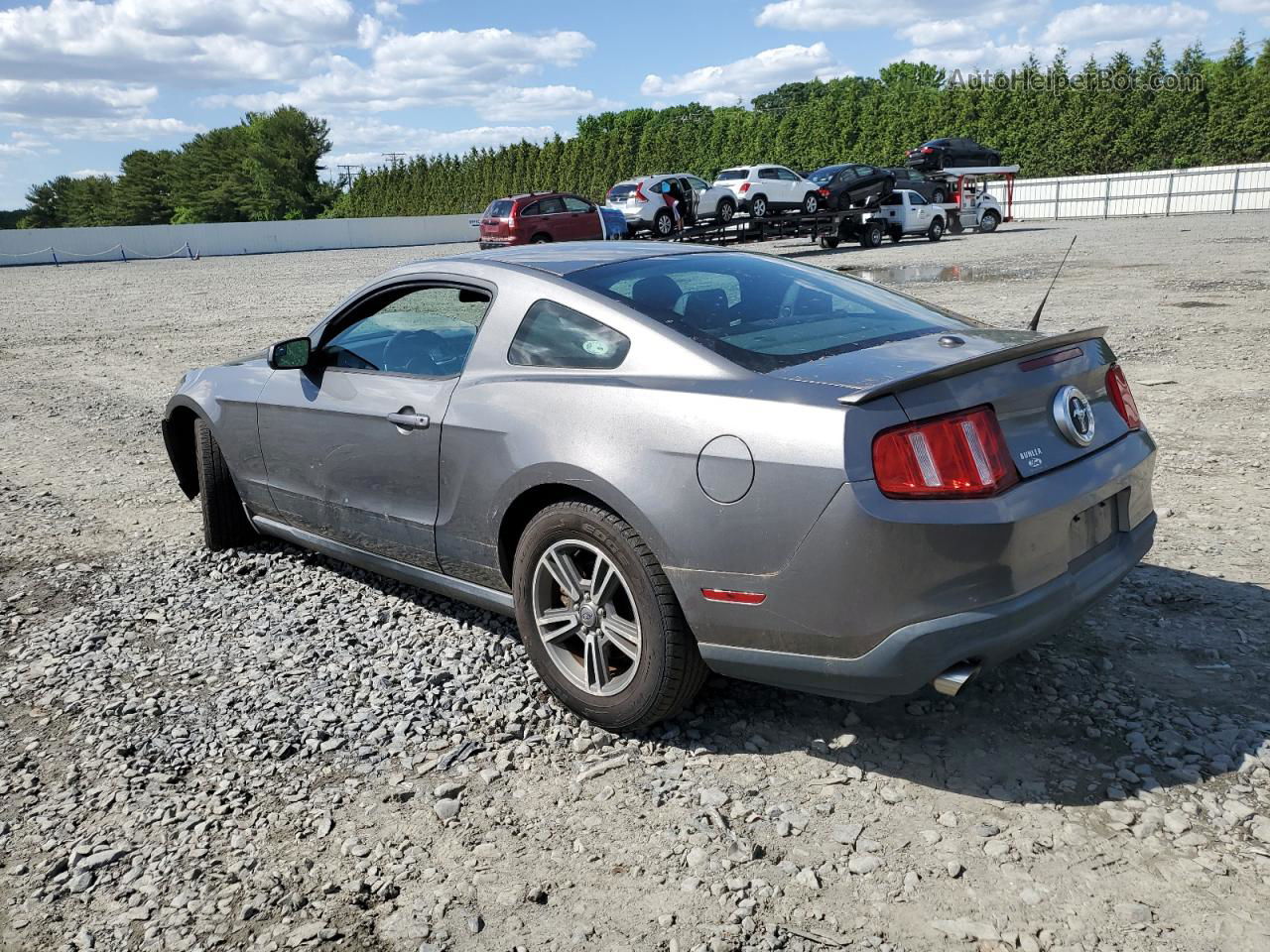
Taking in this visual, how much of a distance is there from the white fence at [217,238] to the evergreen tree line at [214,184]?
1576 inches

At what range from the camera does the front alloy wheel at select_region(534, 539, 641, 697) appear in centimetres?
338

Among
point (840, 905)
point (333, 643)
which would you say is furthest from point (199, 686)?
point (840, 905)

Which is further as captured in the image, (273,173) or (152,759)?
(273,173)

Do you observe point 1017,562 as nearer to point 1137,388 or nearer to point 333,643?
point 333,643

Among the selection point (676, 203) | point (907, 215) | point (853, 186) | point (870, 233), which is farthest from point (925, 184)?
point (676, 203)

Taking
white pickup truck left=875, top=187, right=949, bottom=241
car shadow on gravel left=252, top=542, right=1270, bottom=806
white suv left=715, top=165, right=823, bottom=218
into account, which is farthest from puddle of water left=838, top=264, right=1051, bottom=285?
car shadow on gravel left=252, top=542, right=1270, bottom=806

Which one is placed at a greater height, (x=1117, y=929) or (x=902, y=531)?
(x=902, y=531)

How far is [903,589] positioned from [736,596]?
1.55 feet

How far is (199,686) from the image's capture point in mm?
4020

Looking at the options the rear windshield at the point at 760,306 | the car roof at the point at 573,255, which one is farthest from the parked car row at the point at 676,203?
the rear windshield at the point at 760,306

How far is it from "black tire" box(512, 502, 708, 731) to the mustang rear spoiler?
799mm

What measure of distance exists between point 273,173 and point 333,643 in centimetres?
9458

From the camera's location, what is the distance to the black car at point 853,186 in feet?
92.8

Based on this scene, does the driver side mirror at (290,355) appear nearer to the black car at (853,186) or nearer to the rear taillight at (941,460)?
the rear taillight at (941,460)
